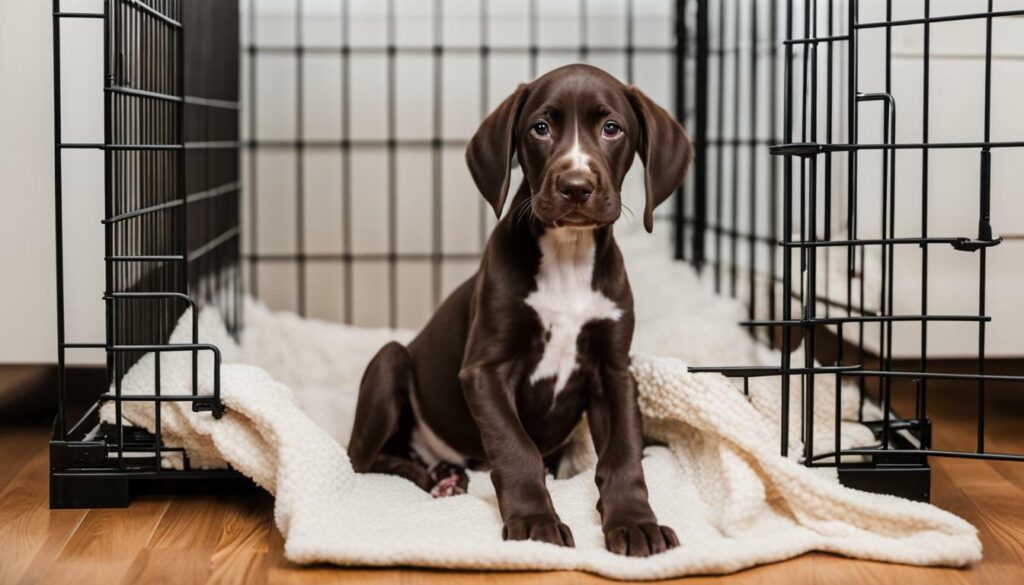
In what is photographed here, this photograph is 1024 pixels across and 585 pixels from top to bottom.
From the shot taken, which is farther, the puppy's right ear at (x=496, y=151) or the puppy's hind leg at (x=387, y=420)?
the puppy's hind leg at (x=387, y=420)

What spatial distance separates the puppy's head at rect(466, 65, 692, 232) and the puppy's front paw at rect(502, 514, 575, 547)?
46 centimetres

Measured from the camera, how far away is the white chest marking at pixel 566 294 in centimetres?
208

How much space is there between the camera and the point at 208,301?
2.98 meters

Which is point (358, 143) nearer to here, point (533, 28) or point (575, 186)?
point (533, 28)

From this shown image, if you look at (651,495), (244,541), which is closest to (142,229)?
(244,541)

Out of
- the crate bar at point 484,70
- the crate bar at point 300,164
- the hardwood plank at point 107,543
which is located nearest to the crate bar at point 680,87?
the crate bar at point 484,70

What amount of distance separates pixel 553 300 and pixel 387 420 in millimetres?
423

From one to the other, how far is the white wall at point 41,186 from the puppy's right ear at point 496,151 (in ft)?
2.90

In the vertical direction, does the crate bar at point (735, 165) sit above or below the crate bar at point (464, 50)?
below

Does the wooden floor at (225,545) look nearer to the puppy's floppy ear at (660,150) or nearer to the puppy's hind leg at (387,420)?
the puppy's hind leg at (387,420)

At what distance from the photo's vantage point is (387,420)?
2.28 meters

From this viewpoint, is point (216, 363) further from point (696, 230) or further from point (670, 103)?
point (670, 103)

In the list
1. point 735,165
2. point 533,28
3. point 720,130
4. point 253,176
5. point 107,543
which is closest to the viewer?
point 107,543

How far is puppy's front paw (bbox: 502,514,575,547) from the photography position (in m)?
1.79
